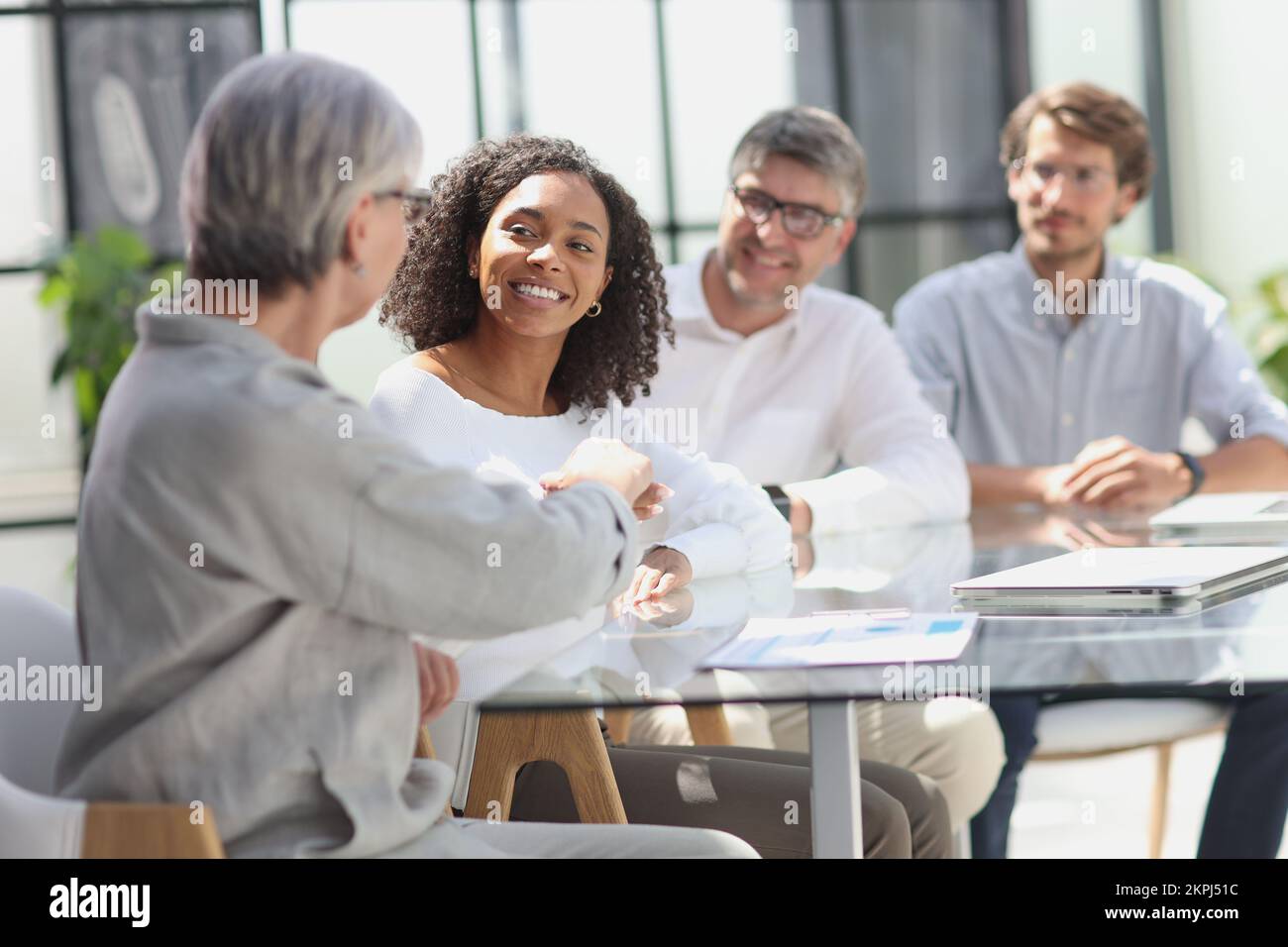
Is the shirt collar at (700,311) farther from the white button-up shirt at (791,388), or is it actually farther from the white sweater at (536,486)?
the white sweater at (536,486)

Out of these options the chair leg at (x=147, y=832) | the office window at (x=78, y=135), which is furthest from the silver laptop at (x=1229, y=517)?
the office window at (x=78, y=135)

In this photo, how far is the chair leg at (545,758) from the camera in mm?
1548

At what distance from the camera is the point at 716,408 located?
2660 mm

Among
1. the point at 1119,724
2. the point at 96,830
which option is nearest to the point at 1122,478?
the point at 1119,724

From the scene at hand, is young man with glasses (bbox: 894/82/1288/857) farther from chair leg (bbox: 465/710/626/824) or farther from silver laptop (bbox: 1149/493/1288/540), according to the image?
chair leg (bbox: 465/710/626/824)

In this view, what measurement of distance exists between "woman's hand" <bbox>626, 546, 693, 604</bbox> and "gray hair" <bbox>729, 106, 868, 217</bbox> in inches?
40.5

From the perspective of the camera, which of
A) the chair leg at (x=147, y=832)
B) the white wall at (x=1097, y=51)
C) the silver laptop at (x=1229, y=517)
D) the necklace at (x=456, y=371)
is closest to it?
the chair leg at (x=147, y=832)

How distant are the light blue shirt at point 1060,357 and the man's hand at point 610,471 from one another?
1622 mm

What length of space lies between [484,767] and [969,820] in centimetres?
122

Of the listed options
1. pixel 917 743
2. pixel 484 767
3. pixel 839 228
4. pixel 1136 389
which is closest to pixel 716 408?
pixel 839 228

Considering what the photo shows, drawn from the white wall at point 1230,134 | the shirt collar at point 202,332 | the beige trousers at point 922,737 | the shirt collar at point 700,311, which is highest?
the white wall at point 1230,134

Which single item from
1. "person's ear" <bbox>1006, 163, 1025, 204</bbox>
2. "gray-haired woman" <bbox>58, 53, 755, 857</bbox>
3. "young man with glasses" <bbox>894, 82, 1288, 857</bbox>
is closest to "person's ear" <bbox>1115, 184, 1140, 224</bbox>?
"young man with glasses" <bbox>894, 82, 1288, 857</bbox>

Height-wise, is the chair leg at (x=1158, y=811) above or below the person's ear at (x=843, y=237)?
below
